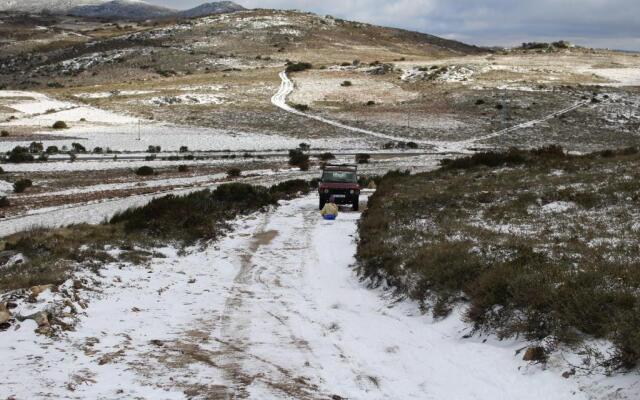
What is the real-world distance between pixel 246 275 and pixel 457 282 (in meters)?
5.33

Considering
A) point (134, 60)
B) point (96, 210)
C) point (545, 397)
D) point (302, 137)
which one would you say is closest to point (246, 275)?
point (545, 397)

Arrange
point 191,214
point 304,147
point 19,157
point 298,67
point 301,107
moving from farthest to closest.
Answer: point 298,67 → point 301,107 → point 304,147 → point 19,157 → point 191,214

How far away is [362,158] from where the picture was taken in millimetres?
45406

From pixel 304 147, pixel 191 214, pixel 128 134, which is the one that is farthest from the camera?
pixel 128 134

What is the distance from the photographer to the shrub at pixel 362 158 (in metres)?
44.5

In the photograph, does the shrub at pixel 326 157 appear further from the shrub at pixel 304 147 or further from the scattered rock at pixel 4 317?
the scattered rock at pixel 4 317

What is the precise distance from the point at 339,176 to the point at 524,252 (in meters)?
15.5

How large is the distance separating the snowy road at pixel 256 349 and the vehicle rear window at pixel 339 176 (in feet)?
41.5

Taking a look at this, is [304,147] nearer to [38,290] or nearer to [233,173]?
[233,173]

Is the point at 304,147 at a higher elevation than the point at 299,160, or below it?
higher

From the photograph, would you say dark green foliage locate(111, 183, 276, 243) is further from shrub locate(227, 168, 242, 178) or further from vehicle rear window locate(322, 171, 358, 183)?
shrub locate(227, 168, 242, 178)

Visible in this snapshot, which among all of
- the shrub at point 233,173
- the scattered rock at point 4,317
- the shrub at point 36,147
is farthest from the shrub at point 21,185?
the scattered rock at point 4,317

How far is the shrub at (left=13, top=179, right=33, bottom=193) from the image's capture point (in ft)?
94.7

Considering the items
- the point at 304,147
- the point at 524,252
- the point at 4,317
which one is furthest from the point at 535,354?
the point at 304,147
